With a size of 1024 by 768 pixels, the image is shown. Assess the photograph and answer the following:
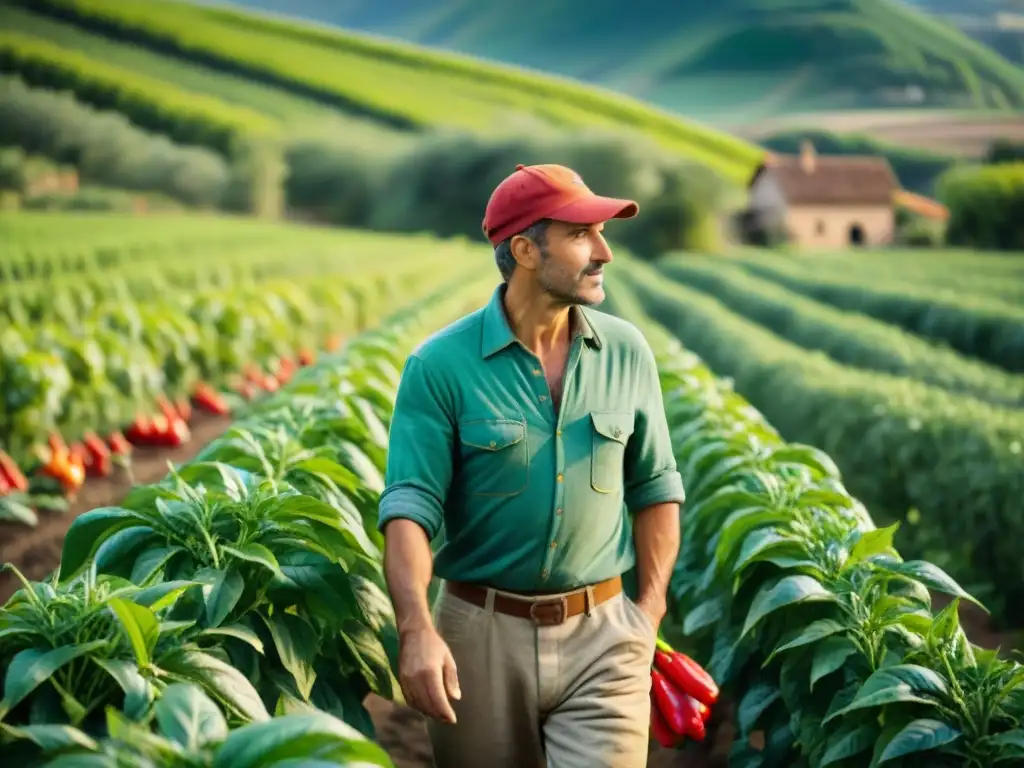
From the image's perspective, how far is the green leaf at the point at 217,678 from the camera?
252 centimetres

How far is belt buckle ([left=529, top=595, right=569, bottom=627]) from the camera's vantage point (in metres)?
2.99

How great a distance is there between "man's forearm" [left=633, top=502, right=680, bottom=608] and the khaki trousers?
0.49 ft

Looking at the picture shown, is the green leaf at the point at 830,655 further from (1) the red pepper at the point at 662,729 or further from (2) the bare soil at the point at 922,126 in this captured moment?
(2) the bare soil at the point at 922,126

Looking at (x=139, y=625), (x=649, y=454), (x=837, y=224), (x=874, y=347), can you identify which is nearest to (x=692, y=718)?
(x=649, y=454)

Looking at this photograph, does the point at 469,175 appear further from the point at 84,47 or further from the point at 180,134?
the point at 84,47

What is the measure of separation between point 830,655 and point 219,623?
1.48 m

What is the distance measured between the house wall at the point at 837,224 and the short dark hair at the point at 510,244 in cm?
4016

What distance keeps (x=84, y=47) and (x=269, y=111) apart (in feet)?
71.5

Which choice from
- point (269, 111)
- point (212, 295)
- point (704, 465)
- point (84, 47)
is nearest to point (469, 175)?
point (269, 111)

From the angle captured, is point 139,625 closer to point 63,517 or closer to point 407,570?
point 407,570

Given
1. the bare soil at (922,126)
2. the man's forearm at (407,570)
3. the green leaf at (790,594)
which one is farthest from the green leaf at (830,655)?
the bare soil at (922,126)

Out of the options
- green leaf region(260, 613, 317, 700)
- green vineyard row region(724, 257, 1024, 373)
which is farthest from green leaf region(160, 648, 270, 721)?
green vineyard row region(724, 257, 1024, 373)

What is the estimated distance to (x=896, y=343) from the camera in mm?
13039

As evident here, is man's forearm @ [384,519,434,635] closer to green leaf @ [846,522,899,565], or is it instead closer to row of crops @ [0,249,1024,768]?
row of crops @ [0,249,1024,768]
